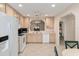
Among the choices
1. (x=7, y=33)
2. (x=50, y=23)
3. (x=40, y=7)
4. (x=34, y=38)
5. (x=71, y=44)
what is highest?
(x=40, y=7)

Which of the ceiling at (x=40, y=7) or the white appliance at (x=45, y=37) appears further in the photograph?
the white appliance at (x=45, y=37)

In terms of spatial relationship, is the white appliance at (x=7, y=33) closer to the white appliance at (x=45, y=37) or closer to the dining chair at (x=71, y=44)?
the dining chair at (x=71, y=44)

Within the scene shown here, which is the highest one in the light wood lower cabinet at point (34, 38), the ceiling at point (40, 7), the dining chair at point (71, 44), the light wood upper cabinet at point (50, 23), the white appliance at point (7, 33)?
the ceiling at point (40, 7)

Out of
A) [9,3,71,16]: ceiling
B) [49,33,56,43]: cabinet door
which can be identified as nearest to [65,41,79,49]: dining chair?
[9,3,71,16]: ceiling

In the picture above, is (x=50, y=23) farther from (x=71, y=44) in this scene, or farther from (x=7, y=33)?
(x=7, y=33)

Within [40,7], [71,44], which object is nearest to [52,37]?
[40,7]

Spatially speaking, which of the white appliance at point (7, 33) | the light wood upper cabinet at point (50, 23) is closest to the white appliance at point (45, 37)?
the light wood upper cabinet at point (50, 23)

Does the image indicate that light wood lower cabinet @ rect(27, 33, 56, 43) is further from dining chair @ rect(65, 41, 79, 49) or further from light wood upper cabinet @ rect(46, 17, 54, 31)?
dining chair @ rect(65, 41, 79, 49)

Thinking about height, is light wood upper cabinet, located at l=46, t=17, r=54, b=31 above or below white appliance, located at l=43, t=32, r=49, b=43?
above

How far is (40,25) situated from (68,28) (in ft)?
7.77

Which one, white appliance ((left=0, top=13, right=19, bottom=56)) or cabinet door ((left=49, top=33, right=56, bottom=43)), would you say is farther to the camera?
cabinet door ((left=49, top=33, right=56, bottom=43))

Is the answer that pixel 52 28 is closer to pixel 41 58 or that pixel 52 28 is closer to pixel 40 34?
pixel 40 34

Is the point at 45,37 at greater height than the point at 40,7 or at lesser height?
lesser

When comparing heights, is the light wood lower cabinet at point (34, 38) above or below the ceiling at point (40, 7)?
below
